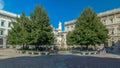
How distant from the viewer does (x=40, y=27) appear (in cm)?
2980

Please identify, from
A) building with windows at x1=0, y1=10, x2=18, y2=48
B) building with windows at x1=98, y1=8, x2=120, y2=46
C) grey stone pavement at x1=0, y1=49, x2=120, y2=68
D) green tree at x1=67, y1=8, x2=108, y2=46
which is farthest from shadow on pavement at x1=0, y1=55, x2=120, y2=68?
building with windows at x1=0, y1=10, x2=18, y2=48

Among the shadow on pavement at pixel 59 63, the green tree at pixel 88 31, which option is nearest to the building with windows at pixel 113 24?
the green tree at pixel 88 31

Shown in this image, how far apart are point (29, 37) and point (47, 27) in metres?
4.25

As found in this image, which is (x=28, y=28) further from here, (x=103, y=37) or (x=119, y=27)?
(x=119, y=27)

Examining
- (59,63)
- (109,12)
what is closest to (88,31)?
(59,63)

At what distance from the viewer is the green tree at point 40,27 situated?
2862cm

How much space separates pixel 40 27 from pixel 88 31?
384 inches

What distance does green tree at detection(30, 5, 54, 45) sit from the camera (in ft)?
93.9

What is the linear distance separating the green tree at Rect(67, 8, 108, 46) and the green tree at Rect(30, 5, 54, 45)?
5696 millimetres

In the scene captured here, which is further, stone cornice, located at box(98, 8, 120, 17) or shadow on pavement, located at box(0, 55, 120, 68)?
stone cornice, located at box(98, 8, 120, 17)

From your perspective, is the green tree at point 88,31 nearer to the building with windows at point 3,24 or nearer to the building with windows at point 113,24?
the building with windows at point 113,24

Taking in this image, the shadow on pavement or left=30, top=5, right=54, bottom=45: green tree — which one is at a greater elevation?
left=30, top=5, right=54, bottom=45: green tree

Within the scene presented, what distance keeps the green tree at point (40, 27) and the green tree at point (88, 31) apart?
5.70 metres

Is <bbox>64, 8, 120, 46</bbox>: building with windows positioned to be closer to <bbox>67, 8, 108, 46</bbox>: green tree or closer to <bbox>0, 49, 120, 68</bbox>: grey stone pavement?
<bbox>67, 8, 108, 46</bbox>: green tree
